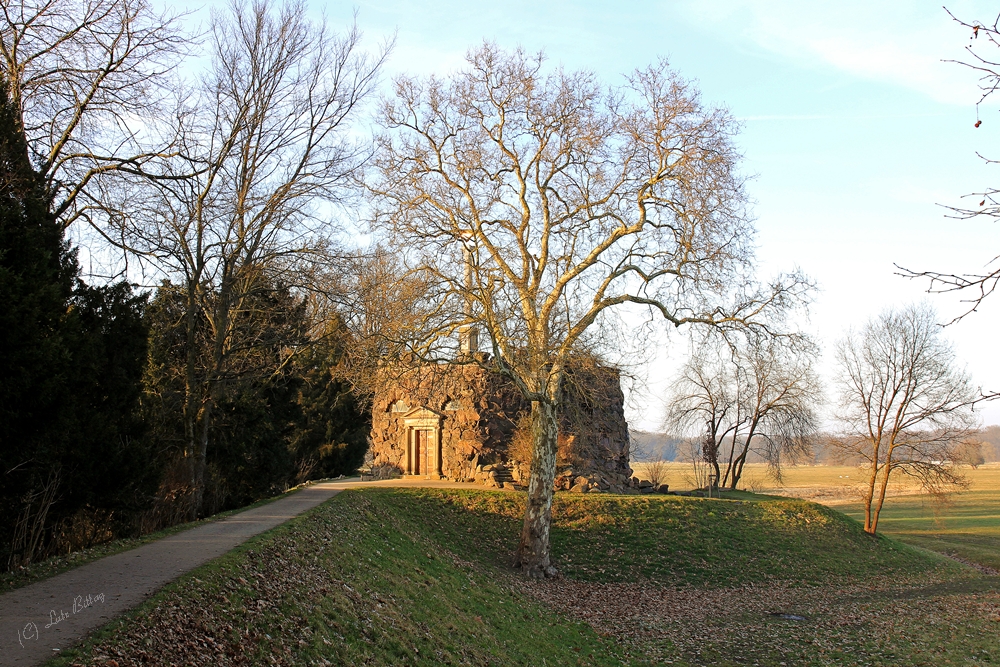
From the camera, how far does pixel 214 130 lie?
16812 millimetres

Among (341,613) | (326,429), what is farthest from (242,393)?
(326,429)

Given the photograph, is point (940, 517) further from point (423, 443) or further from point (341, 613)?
point (341, 613)

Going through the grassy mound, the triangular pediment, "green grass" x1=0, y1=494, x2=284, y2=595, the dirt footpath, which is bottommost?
the grassy mound

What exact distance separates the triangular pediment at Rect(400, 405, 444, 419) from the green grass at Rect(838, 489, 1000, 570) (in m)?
21.9

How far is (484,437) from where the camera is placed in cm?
3120

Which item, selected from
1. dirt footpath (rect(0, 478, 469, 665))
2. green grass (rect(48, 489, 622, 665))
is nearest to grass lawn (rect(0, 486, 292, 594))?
dirt footpath (rect(0, 478, 469, 665))

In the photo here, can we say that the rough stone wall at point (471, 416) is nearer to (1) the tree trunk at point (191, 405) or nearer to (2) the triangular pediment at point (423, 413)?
(2) the triangular pediment at point (423, 413)

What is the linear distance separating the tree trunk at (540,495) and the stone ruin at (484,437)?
916 cm

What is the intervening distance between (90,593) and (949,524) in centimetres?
4478

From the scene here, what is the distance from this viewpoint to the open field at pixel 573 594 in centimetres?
827

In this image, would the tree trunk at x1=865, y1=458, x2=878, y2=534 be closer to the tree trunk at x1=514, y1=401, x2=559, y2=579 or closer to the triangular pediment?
the tree trunk at x1=514, y1=401, x2=559, y2=579

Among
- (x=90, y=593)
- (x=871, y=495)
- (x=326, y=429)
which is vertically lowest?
(x=871, y=495)

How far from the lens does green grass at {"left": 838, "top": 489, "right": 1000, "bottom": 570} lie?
1183 inches

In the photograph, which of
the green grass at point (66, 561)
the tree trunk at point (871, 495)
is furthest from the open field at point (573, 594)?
the green grass at point (66, 561)
